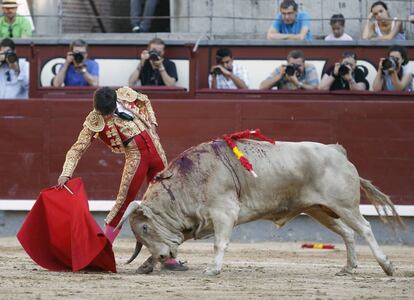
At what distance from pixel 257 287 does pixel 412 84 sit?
469 centimetres

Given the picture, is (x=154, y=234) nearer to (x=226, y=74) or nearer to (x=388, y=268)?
(x=388, y=268)

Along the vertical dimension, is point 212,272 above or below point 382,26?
below

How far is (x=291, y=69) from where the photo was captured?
11266 millimetres

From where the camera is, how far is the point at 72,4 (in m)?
14.1

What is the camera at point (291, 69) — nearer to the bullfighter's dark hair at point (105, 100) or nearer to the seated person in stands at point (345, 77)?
the seated person in stands at point (345, 77)

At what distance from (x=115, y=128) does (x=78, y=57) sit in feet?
10.6

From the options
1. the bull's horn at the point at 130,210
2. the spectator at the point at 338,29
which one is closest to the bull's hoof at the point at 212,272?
the bull's horn at the point at 130,210

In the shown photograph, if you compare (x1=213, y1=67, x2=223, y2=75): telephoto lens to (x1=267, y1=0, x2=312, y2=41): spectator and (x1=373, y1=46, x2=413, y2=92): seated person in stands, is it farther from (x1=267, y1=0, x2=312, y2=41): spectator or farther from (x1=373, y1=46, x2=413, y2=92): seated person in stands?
(x1=373, y1=46, x2=413, y2=92): seated person in stands

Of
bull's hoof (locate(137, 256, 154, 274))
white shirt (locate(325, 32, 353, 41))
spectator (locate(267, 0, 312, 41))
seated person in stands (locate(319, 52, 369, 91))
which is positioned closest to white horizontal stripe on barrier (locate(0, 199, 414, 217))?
seated person in stands (locate(319, 52, 369, 91))

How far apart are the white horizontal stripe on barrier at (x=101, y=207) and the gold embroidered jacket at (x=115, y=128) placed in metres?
3.21

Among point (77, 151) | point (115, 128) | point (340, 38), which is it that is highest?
point (340, 38)

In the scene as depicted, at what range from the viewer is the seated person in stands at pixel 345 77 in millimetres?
11242

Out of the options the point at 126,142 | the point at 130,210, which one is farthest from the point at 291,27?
the point at 130,210

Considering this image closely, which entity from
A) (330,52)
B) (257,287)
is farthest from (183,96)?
(257,287)
